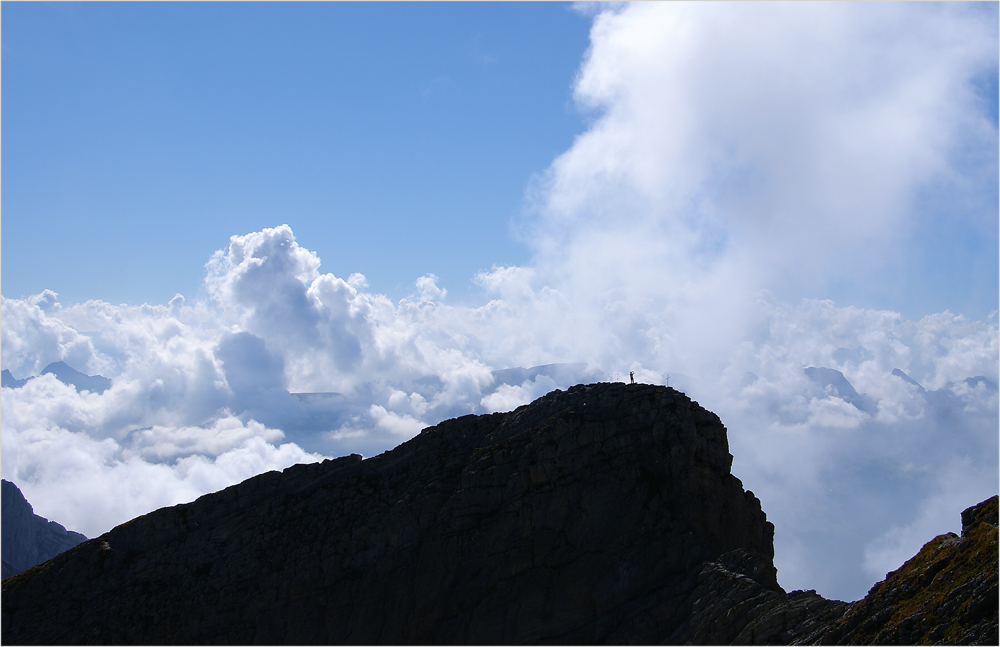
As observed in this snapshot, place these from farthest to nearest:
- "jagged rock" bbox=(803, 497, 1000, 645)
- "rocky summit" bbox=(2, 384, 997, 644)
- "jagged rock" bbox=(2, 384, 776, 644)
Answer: "jagged rock" bbox=(2, 384, 776, 644) → "rocky summit" bbox=(2, 384, 997, 644) → "jagged rock" bbox=(803, 497, 1000, 645)

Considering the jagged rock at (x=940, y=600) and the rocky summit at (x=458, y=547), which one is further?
the rocky summit at (x=458, y=547)

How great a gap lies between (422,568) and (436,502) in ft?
17.8

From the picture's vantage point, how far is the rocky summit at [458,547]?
53156mm

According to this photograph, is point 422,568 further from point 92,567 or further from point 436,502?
point 92,567

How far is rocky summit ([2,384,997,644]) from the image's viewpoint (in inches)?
2093

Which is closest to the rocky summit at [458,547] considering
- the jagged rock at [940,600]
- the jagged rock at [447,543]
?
the jagged rock at [447,543]

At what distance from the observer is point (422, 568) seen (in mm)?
57844

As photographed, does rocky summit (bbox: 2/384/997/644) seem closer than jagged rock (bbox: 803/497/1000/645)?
No

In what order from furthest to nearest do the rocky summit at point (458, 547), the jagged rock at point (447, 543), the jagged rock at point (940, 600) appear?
the jagged rock at point (447, 543), the rocky summit at point (458, 547), the jagged rock at point (940, 600)

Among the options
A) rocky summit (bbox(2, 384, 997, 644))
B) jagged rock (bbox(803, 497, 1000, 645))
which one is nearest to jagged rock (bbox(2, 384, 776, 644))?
rocky summit (bbox(2, 384, 997, 644))

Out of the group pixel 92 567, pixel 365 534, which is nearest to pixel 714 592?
pixel 365 534

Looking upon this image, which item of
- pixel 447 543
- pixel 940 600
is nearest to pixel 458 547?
pixel 447 543

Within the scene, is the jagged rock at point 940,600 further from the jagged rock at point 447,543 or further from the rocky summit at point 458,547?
the jagged rock at point 447,543

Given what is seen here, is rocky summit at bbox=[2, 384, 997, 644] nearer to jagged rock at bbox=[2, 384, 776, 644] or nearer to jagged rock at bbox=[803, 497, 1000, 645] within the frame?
jagged rock at bbox=[2, 384, 776, 644]
